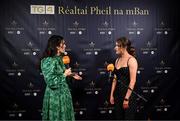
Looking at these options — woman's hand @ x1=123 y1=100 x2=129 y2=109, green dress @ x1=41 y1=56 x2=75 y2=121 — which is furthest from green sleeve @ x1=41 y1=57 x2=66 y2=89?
woman's hand @ x1=123 y1=100 x2=129 y2=109

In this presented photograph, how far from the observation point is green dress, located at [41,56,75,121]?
13.1ft

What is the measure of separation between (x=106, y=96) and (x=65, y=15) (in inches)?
55.7

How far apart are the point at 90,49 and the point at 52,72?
153cm

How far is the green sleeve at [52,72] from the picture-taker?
3.98 meters

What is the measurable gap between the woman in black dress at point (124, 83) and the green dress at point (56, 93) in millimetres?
655

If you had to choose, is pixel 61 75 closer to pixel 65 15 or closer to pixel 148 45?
pixel 65 15

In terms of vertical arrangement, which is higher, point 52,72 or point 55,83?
point 52,72

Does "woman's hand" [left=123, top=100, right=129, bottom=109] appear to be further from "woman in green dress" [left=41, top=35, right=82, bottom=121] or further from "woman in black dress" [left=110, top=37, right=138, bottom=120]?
Answer: "woman in green dress" [left=41, top=35, right=82, bottom=121]

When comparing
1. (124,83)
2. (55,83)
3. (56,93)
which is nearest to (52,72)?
(55,83)

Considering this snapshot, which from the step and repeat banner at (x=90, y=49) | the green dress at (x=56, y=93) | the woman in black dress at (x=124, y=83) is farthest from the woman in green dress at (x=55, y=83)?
the step and repeat banner at (x=90, y=49)

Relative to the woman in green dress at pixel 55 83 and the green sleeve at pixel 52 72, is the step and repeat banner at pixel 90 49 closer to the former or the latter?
the woman in green dress at pixel 55 83

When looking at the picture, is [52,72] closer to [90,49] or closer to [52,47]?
[52,47]

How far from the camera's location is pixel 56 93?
4129mm

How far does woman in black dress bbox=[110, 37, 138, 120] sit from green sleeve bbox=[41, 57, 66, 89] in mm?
769
